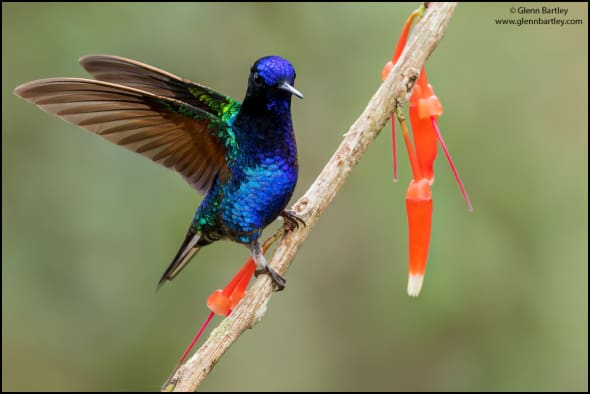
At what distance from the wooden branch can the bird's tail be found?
1.96ft

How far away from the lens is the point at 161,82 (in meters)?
2.97

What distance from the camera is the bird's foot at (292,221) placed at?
93.2 inches

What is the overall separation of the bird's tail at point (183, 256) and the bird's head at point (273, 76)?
757 mm

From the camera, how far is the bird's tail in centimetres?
285

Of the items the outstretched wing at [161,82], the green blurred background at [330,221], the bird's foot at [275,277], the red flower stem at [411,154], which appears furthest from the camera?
the green blurred background at [330,221]

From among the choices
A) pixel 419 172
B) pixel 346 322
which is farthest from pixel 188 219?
pixel 419 172

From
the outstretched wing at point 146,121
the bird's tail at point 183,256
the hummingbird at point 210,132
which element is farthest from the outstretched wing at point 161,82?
the bird's tail at point 183,256

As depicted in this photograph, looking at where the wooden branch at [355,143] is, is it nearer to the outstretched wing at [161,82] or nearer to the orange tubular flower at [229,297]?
the orange tubular flower at [229,297]

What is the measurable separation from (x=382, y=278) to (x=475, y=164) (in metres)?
0.85

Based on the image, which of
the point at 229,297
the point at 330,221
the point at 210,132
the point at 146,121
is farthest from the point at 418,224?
the point at 330,221

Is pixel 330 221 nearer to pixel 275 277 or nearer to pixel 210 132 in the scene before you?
pixel 210 132

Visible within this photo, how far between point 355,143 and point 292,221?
0.33 metres

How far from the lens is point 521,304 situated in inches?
161

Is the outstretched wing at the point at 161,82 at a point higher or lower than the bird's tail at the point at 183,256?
higher
